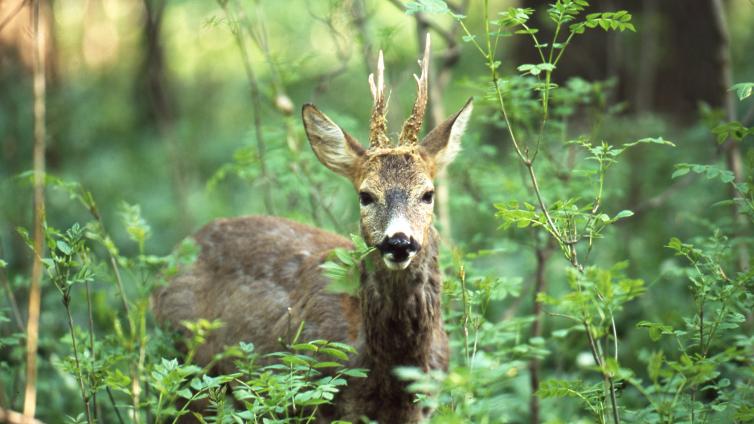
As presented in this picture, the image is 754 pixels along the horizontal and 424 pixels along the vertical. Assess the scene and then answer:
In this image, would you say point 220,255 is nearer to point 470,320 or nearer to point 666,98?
point 470,320

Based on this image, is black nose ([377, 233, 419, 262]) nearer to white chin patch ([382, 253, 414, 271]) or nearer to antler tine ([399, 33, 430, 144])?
white chin patch ([382, 253, 414, 271])

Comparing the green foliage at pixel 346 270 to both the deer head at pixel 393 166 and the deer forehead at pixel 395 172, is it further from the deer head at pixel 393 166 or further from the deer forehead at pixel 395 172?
the deer forehead at pixel 395 172

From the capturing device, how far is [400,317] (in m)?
5.14

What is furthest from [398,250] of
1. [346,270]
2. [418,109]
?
[418,109]

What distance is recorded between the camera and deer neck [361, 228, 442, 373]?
5145mm

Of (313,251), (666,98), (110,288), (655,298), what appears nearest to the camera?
(313,251)

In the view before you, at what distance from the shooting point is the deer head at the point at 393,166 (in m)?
4.82

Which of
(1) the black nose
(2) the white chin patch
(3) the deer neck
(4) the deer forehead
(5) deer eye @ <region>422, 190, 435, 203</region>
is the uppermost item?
(4) the deer forehead

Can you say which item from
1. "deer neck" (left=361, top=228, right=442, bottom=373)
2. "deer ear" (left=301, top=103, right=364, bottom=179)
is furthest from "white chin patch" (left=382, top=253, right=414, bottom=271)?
"deer ear" (left=301, top=103, right=364, bottom=179)

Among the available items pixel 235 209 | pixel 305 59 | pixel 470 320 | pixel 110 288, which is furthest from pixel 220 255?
pixel 235 209

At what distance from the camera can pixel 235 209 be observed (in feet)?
38.1

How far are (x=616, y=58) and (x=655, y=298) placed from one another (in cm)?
386

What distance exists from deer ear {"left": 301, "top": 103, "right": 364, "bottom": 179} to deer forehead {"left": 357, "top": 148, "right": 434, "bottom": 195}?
0.93ft

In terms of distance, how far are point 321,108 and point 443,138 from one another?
701cm
